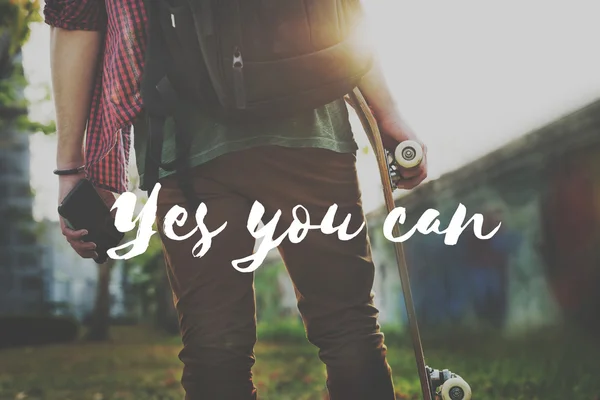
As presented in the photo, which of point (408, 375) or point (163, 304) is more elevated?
point (163, 304)

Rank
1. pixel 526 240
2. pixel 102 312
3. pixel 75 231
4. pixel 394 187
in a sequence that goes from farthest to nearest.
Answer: pixel 102 312 < pixel 526 240 < pixel 394 187 < pixel 75 231

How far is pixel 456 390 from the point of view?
1.59 meters

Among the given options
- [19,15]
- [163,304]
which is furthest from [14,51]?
[163,304]

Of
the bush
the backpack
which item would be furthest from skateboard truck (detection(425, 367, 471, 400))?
the bush

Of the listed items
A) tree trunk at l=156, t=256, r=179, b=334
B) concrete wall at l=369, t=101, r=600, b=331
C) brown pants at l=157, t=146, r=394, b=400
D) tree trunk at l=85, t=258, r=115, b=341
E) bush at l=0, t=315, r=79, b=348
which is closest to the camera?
brown pants at l=157, t=146, r=394, b=400

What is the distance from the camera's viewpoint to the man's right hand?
1513mm

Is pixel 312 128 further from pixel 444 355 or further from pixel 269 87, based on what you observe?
pixel 444 355

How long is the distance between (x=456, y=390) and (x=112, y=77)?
3.23ft

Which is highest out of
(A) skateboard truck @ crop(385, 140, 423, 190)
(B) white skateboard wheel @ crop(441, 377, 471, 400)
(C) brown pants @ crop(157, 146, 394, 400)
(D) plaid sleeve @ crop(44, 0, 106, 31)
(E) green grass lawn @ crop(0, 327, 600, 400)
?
(D) plaid sleeve @ crop(44, 0, 106, 31)

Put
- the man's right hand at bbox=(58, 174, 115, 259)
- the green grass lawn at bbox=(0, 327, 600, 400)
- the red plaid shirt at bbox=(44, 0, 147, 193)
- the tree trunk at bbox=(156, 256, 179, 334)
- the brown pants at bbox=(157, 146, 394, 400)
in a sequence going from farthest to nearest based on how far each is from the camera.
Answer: the tree trunk at bbox=(156, 256, 179, 334) < the green grass lawn at bbox=(0, 327, 600, 400) < the man's right hand at bbox=(58, 174, 115, 259) < the red plaid shirt at bbox=(44, 0, 147, 193) < the brown pants at bbox=(157, 146, 394, 400)

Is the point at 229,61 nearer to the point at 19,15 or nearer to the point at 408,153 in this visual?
the point at 408,153

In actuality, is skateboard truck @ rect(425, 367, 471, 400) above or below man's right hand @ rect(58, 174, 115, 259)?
below

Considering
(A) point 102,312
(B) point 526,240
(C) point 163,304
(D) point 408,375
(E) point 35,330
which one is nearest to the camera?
(D) point 408,375

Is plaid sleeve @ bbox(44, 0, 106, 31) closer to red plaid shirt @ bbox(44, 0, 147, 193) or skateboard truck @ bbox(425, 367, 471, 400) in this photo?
red plaid shirt @ bbox(44, 0, 147, 193)
